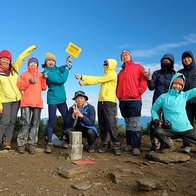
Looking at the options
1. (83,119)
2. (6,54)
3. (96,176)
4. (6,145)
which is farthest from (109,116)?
(6,54)

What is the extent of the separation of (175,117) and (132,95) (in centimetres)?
124

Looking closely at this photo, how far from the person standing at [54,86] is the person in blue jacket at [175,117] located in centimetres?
258

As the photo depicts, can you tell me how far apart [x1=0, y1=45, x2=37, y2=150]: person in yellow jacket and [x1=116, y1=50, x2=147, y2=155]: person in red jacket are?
2.79 metres

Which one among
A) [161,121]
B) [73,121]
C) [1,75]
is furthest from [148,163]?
[1,75]

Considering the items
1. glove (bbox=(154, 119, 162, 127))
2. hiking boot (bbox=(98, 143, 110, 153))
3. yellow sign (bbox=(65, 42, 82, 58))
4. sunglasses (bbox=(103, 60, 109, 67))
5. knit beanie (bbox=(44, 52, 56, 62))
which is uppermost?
yellow sign (bbox=(65, 42, 82, 58))

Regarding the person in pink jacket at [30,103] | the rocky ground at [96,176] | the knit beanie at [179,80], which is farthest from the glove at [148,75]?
the person in pink jacket at [30,103]

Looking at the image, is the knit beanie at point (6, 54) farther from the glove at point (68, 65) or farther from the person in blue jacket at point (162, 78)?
the person in blue jacket at point (162, 78)

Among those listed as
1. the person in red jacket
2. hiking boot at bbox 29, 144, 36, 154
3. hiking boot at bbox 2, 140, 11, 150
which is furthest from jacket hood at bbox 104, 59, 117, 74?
hiking boot at bbox 2, 140, 11, 150

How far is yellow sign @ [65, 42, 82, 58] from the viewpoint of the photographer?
743 cm

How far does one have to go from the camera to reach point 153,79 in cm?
713

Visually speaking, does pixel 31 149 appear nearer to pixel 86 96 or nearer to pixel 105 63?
pixel 86 96

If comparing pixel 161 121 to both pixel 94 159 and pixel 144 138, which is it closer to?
pixel 94 159

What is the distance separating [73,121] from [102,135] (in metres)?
0.93

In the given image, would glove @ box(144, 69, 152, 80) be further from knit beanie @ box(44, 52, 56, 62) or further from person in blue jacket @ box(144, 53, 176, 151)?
knit beanie @ box(44, 52, 56, 62)
